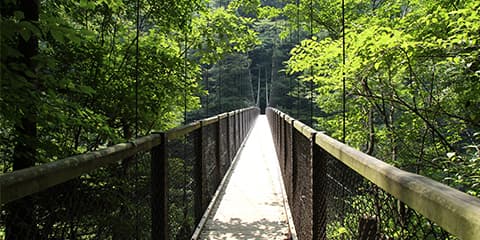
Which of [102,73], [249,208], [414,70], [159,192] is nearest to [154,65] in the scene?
[102,73]

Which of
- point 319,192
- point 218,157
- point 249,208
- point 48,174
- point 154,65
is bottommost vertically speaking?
point 249,208

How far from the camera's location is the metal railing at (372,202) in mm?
500

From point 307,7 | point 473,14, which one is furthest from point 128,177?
point 307,7

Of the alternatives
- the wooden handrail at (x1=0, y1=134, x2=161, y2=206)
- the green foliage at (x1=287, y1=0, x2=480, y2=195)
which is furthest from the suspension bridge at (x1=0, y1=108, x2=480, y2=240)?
the green foliage at (x1=287, y1=0, x2=480, y2=195)

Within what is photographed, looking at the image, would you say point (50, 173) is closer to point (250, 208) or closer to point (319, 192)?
point (319, 192)

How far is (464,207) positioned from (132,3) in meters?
3.67

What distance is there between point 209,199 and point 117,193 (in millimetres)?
1477

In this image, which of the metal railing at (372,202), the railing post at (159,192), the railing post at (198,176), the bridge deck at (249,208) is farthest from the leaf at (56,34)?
the bridge deck at (249,208)

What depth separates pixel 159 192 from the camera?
170cm

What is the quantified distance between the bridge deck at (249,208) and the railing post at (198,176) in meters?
0.12

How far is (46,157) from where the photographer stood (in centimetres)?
205

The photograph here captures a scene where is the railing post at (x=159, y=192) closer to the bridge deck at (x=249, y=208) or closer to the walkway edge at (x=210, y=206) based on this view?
the walkway edge at (x=210, y=206)

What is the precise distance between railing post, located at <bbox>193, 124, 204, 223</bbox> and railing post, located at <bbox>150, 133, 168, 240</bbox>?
3.28 ft

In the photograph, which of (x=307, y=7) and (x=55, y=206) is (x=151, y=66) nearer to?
(x=55, y=206)
